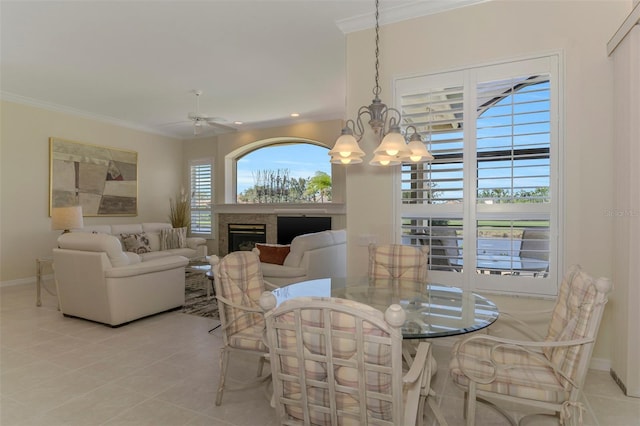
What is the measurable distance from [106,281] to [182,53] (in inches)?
104

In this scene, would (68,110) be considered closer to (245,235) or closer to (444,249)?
(245,235)

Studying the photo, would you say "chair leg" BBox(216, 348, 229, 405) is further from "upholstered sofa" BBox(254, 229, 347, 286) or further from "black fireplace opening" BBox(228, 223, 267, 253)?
"black fireplace opening" BBox(228, 223, 267, 253)

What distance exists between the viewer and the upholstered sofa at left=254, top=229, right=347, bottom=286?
411cm

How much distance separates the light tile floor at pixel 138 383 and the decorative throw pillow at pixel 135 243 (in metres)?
2.50

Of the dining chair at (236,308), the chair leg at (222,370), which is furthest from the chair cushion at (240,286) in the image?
the chair leg at (222,370)

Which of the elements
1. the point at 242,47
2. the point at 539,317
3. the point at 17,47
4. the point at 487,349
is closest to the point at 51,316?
the point at 17,47

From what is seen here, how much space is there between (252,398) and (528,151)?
8.95ft

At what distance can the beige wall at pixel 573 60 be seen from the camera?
256 cm

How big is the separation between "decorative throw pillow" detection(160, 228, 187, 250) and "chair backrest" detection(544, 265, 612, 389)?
6.53 m

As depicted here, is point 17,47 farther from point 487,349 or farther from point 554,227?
point 554,227

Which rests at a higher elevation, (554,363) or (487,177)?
(487,177)

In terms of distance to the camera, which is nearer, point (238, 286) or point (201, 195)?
point (238, 286)

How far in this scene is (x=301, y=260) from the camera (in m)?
4.17

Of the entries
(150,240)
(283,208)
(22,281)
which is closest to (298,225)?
(283,208)
